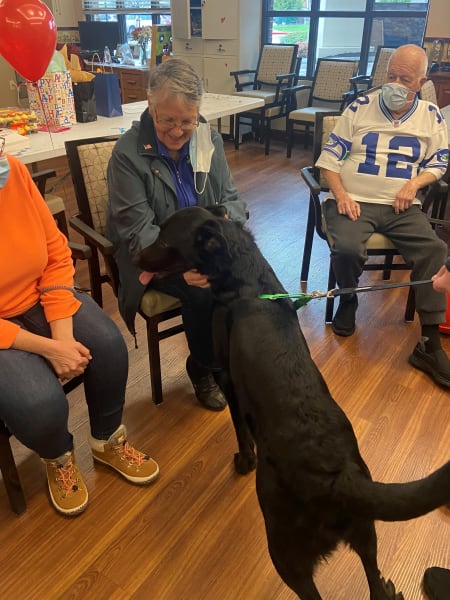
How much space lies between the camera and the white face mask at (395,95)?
228cm

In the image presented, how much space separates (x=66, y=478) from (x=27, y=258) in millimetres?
719

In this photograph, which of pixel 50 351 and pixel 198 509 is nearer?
pixel 50 351

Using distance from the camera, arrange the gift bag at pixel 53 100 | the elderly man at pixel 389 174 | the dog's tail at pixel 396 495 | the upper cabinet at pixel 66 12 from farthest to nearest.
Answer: the upper cabinet at pixel 66 12 < the gift bag at pixel 53 100 < the elderly man at pixel 389 174 < the dog's tail at pixel 396 495

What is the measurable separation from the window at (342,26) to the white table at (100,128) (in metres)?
2.99

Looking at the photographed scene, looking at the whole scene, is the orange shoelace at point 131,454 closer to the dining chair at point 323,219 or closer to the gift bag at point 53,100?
the dining chair at point 323,219

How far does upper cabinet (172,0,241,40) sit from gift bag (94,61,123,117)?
11.4 ft

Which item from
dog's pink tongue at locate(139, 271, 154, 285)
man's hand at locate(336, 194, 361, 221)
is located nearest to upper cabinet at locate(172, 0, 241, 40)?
man's hand at locate(336, 194, 361, 221)

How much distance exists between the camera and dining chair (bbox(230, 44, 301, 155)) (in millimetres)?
5828

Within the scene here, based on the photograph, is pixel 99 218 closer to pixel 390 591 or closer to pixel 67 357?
pixel 67 357

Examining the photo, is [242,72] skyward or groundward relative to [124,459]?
skyward

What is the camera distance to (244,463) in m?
1.66

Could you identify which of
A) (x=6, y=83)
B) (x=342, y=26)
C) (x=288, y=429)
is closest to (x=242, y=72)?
(x=342, y=26)

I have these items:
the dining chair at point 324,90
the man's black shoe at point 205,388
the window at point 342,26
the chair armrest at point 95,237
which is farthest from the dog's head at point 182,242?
the window at point 342,26

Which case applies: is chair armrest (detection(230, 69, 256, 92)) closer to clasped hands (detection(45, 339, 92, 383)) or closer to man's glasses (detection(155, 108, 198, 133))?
man's glasses (detection(155, 108, 198, 133))
